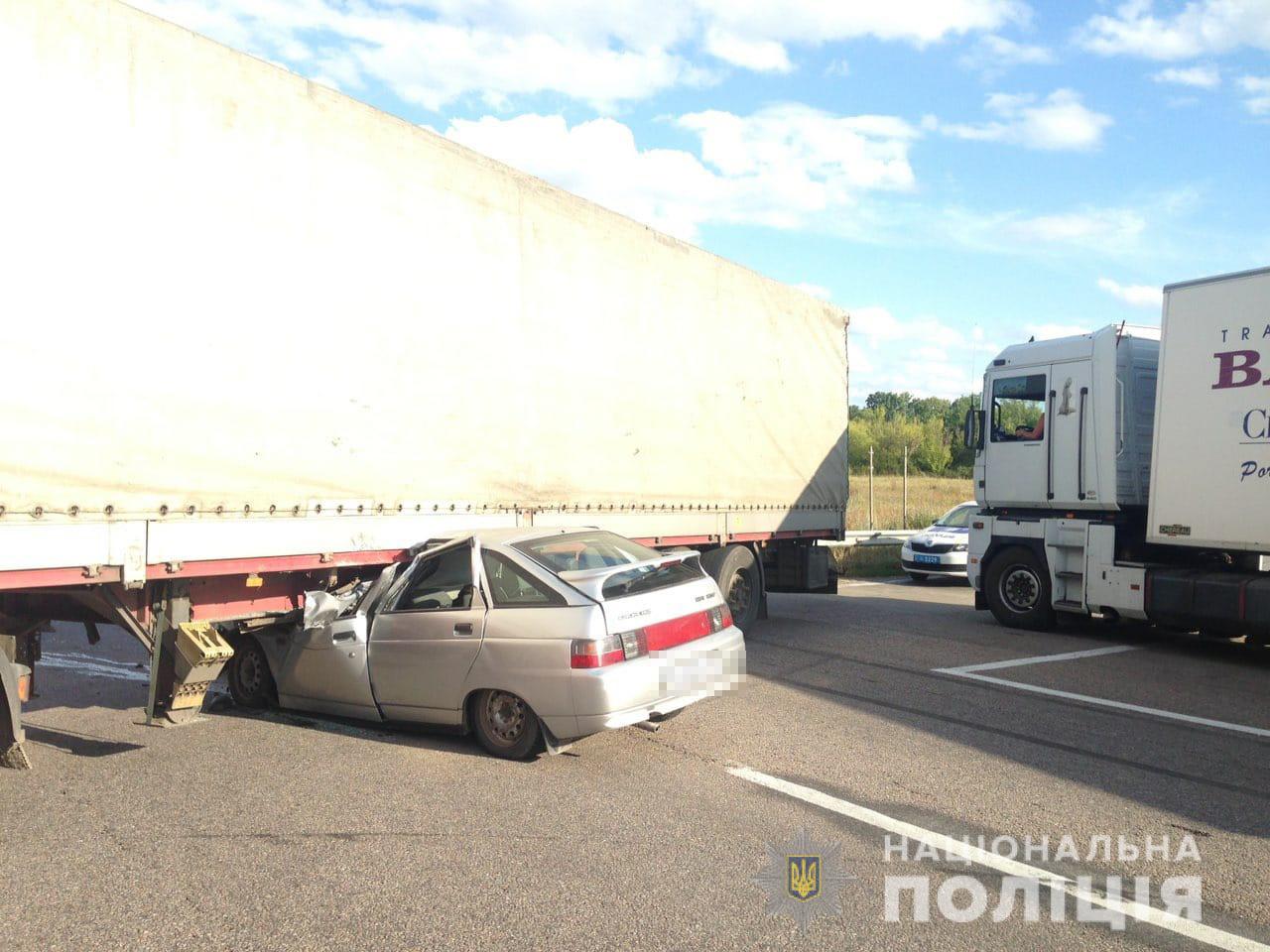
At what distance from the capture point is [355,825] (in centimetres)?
503

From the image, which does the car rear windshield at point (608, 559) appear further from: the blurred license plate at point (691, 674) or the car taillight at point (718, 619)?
the blurred license plate at point (691, 674)

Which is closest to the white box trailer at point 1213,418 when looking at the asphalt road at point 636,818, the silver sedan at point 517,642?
the asphalt road at point 636,818

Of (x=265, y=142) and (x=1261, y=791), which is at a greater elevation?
(x=265, y=142)

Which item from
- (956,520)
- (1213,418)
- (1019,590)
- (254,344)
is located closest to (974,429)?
(1019,590)

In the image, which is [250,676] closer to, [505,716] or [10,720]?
[10,720]

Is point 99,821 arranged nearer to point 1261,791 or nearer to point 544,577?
point 544,577

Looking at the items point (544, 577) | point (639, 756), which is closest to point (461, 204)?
point (544, 577)

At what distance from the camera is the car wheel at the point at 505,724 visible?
6.09 meters

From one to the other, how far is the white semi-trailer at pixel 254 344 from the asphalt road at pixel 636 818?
98 cm

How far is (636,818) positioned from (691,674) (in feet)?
4.32

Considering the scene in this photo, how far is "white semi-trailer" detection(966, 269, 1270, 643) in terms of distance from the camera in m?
9.79

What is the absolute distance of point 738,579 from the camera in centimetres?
1170

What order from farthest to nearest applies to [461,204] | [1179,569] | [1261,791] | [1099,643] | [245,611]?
[1099,643] < [1179,569] < [461,204] < [245,611] < [1261,791]

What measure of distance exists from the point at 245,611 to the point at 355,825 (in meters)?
2.41
